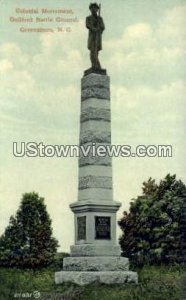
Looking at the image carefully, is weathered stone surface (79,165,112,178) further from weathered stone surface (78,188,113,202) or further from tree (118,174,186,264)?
tree (118,174,186,264)

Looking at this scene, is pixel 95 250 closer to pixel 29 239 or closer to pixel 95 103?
pixel 95 103

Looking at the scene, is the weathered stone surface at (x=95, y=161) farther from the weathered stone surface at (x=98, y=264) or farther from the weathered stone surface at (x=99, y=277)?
the weathered stone surface at (x=99, y=277)

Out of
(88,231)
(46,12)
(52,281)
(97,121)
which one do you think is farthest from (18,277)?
(46,12)

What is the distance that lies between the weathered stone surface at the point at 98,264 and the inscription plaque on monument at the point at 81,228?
657mm

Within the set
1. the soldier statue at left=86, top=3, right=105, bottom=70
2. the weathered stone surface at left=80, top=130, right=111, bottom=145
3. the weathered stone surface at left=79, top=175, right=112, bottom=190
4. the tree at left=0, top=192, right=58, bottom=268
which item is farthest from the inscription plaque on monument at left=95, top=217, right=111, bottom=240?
the tree at left=0, top=192, right=58, bottom=268

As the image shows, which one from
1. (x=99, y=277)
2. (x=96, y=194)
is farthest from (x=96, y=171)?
(x=99, y=277)

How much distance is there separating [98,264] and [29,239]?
1009cm

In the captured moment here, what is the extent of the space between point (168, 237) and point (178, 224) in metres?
0.67

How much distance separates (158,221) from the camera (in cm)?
2570

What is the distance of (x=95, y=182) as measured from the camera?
59.9 ft

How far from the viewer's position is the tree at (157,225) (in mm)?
24516

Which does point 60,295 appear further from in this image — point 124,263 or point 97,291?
point 124,263
